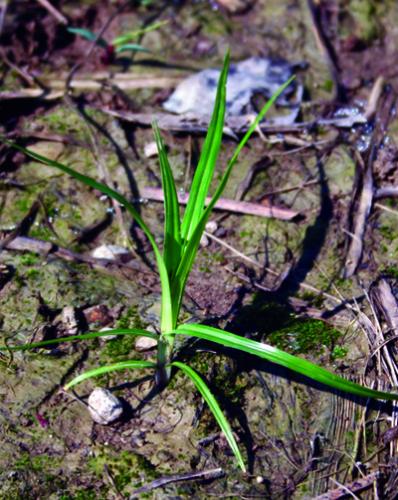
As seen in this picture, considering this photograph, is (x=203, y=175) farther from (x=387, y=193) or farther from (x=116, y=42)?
(x=116, y=42)

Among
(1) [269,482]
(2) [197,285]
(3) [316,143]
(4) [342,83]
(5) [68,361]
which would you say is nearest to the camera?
(1) [269,482]

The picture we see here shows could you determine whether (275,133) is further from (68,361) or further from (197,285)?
(68,361)

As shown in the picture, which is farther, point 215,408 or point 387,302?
point 387,302

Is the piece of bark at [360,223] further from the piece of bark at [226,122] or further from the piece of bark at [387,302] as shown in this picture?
the piece of bark at [226,122]

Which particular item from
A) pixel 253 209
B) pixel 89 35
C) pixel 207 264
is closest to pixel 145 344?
pixel 207 264

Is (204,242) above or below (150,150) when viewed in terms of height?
below

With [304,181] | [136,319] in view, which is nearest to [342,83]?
[304,181]
